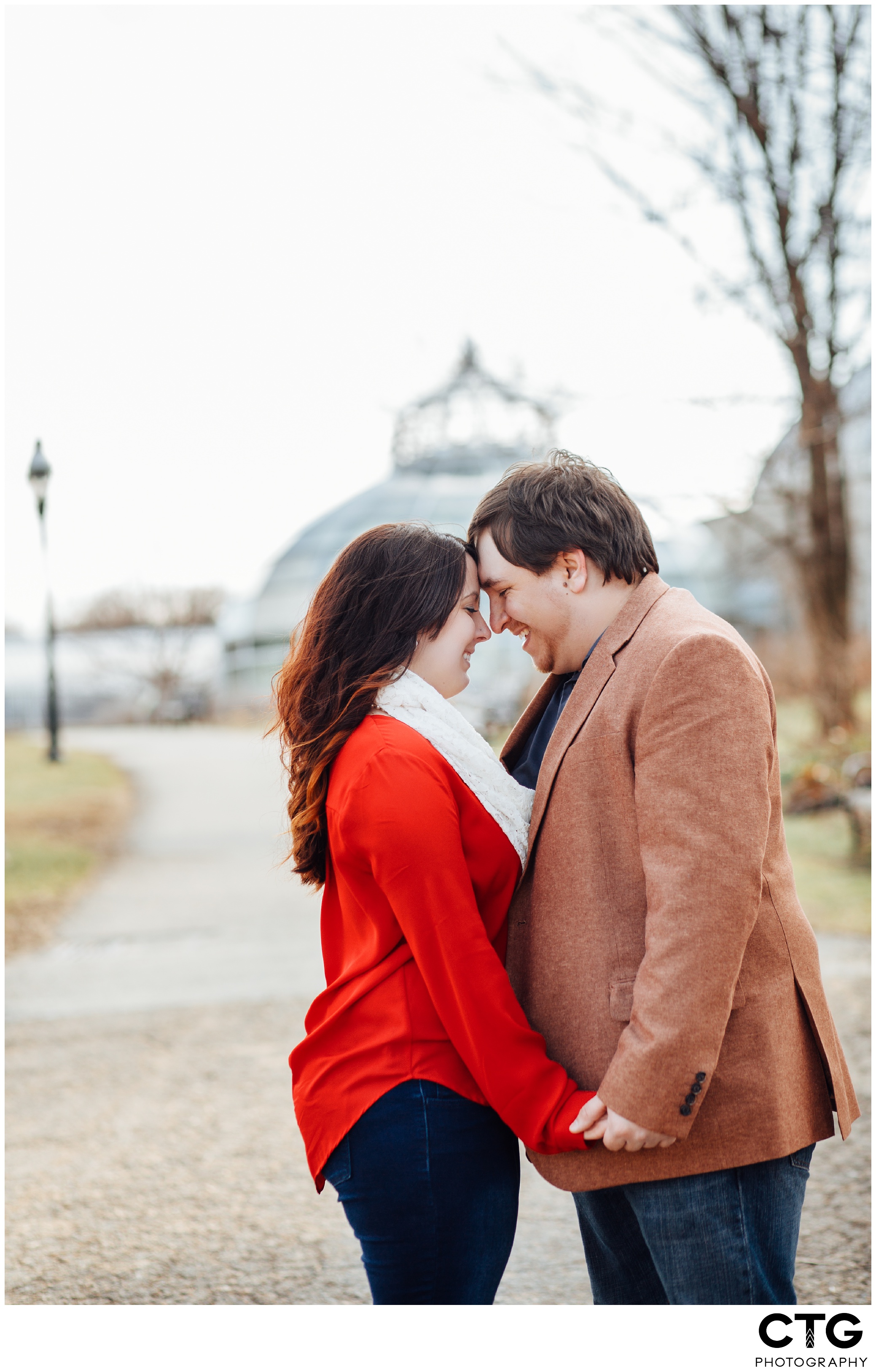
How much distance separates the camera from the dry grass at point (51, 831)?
947cm

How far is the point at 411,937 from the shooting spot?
5.84ft

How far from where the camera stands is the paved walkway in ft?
11.0

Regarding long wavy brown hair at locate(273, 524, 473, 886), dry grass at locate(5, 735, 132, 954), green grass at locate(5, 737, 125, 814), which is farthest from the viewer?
green grass at locate(5, 737, 125, 814)

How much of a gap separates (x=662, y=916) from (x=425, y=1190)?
659 millimetres

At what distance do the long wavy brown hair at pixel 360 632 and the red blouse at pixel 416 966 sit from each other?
7 cm

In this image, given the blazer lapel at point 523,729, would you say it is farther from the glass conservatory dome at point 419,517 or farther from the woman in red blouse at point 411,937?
the glass conservatory dome at point 419,517

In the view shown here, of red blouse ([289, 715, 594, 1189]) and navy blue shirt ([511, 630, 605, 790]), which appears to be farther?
navy blue shirt ([511, 630, 605, 790])

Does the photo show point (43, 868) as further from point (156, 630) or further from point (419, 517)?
point (156, 630)

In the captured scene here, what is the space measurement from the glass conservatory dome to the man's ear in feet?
38.6

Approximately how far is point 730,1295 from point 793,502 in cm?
1196

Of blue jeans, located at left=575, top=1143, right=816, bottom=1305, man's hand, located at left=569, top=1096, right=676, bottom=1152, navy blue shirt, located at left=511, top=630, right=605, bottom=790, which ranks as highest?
navy blue shirt, located at left=511, top=630, right=605, bottom=790

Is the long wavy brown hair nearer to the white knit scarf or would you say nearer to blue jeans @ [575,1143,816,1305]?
the white knit scarf

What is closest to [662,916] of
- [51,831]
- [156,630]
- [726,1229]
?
[726,1229]

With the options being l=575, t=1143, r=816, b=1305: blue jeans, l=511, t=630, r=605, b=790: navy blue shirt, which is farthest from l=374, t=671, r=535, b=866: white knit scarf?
l=575, t=1143, r=816, b=1305: blue jeans
